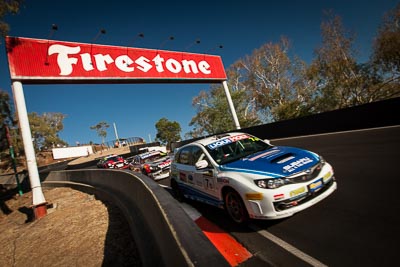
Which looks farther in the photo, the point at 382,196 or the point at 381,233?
the point at 382,196

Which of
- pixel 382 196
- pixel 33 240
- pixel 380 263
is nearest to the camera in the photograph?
pixel 380 263

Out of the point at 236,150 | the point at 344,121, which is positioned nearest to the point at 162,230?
the point at 236,150

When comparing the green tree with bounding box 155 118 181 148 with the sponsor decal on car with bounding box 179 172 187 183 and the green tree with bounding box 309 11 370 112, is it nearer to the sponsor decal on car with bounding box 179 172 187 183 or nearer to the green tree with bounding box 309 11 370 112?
the green tree with bounding box 309 11 370 112

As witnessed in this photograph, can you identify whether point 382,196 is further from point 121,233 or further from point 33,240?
point 33,240

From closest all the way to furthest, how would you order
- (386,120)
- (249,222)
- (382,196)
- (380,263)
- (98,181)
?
(380,263) → (382,196) → (249,222) → (386,120) → (98,181)

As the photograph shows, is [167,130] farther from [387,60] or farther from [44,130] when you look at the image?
[387,60]

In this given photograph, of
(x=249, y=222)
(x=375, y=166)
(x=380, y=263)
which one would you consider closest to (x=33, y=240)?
(x=249, y=222)

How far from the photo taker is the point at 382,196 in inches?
171

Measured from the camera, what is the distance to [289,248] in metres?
3.53

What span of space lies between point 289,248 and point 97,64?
52.3ft

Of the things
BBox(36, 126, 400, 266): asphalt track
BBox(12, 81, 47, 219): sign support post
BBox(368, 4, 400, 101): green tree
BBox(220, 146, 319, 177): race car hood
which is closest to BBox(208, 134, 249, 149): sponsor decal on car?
BBox(220, 146, 319, 177): race car hood

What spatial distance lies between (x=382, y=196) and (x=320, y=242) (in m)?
1.79

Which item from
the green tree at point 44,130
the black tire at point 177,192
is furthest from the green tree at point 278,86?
the green tree at point 44,130

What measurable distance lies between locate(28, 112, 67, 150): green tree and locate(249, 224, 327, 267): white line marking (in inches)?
3623
